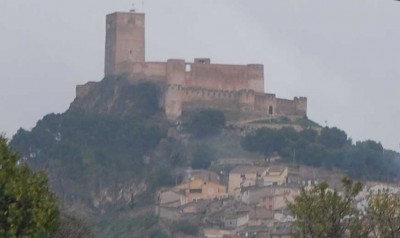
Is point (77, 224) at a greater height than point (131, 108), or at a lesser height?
lesser

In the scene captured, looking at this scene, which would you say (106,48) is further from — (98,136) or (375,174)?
(375,174)

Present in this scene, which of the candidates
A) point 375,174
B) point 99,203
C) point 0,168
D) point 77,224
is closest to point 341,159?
point 375,174

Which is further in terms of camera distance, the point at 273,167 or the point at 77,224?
the point at 273,167

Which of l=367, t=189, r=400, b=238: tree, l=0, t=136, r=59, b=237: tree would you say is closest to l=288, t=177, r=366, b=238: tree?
l=367, t=189, r=400, b=238: tree

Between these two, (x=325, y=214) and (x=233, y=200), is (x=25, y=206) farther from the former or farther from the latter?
(x=233, y=200)

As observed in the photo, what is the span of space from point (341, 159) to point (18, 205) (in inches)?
3859

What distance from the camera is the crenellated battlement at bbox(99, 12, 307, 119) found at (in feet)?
437

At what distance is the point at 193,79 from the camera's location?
136 meters

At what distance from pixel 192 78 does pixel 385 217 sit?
316 feet

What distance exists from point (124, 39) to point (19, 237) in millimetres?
107526

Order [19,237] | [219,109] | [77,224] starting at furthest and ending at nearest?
[219,109] < [77,224] < [19,237]

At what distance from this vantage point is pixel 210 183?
12431cm

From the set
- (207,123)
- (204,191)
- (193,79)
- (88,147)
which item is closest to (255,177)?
(204,191)

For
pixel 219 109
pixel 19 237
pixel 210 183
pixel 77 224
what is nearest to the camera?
pixel 19 237
